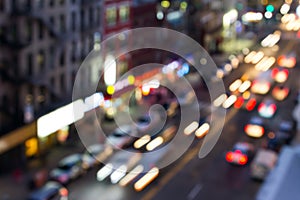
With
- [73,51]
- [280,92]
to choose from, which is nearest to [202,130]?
[73,51]

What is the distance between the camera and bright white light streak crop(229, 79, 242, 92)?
45062mm

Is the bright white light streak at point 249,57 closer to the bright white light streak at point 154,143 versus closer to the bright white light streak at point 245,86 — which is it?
the bright white light streak at point 245,86

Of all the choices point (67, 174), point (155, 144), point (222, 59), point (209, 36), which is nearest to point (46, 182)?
point (67, 174)

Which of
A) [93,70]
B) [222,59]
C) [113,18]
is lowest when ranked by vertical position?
[222,59]

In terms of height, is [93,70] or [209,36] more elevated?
[93,70]

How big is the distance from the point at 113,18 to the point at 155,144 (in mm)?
9925

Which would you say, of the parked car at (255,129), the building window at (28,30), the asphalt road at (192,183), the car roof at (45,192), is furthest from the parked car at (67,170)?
the parked car at (255,129)

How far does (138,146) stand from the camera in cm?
3172

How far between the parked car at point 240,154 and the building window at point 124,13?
12.3 m

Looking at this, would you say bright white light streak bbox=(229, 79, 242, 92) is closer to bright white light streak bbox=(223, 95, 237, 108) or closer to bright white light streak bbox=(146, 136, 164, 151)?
bright white light streak bbox=(223, 95, 237, 108)

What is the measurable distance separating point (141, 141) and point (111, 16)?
9.46m

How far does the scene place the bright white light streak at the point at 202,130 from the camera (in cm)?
3474

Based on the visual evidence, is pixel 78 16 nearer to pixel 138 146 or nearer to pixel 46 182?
pixel 138 146

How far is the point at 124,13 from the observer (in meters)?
38.7
